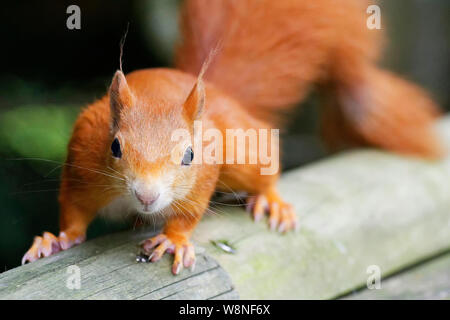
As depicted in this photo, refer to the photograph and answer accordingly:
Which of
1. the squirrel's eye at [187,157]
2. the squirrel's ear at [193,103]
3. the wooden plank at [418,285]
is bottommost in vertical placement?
the wooden plank at [418,285]

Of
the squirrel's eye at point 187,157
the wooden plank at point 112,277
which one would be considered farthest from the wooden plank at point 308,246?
the squirrel's eye at point 187,157

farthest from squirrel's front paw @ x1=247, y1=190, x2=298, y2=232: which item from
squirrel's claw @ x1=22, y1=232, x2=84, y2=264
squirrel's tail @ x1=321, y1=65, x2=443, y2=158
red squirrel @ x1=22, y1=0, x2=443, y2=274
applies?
squirrel's tail @ x1=321, y1=65, x2=443, y2=158

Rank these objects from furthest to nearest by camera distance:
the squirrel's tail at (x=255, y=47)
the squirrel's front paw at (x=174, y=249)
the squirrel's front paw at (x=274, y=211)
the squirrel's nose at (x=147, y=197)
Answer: the squirrel's tail at (x=255, y=47), the squirrel's front paw at (x=274, y=211), the squirrel's front paw at (x=174, y=249), the squirrel's nose at (x=147, y=197)

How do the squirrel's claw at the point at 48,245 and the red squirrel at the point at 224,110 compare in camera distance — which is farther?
the squirrel's claw at the point at 48,245

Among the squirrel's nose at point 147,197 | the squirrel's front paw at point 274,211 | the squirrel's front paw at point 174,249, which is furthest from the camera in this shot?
the squirrel's front paw at point 274,211

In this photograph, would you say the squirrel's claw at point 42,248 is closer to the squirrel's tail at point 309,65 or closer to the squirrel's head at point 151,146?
the squirrel's head at point 151,146

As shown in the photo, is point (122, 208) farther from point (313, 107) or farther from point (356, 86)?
point (313, 107)

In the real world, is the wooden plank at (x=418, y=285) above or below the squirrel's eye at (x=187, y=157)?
below
